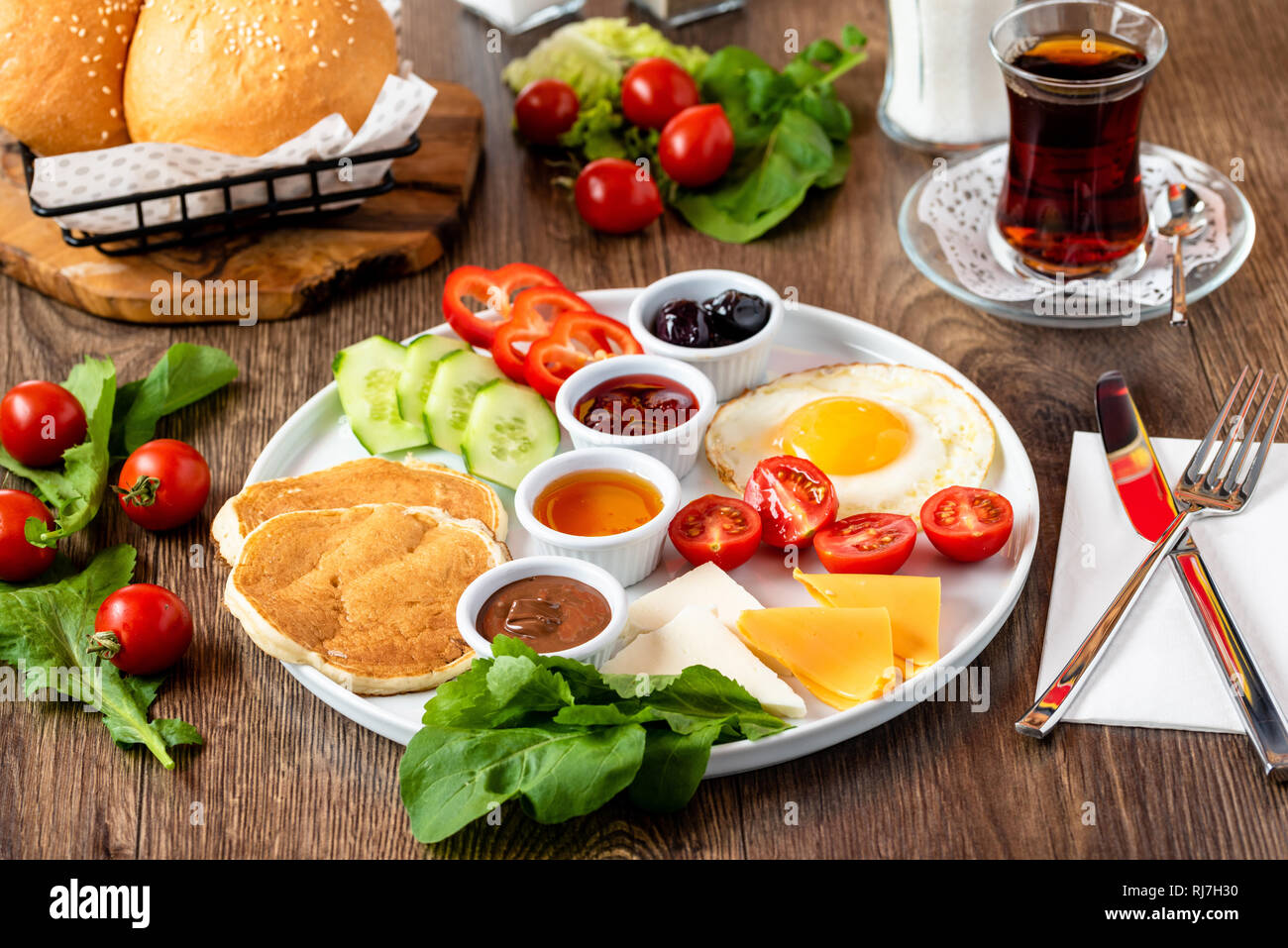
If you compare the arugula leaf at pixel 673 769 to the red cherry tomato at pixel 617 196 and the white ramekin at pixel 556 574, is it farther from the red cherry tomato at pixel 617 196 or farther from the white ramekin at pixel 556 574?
the red cherry tomato at pixel 617 196

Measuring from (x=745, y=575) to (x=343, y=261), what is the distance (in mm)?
1731

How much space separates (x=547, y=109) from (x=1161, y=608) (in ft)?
8.83

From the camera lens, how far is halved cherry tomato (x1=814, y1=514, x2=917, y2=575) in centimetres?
263

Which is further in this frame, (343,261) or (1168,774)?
(343,261)

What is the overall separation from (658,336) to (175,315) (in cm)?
149

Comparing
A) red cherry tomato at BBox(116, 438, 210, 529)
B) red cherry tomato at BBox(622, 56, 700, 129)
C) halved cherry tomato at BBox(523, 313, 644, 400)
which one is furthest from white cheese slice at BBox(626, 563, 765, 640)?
red cherry tomato at BBox(622, 56, 700, 129)

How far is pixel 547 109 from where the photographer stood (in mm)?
4262

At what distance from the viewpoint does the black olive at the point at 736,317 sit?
3.20 metres

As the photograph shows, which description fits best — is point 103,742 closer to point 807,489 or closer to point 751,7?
point 807,489

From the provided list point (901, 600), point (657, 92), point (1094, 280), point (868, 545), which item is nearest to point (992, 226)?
point (1094, 280)

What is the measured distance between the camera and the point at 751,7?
498cm
